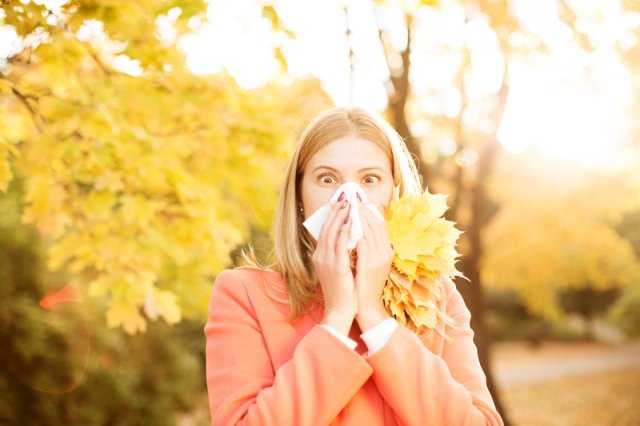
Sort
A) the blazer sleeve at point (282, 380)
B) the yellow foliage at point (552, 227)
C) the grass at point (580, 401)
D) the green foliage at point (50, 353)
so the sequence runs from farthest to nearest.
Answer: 1. the grass at point (580, 401)
2. the yellow foliage at point (552, 227)
3. the green foliage at point (50, 353)
4. the blazer sleeve at point (282, 380)

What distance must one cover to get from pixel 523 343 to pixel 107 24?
19993mm

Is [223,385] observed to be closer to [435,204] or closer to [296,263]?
[296,263]

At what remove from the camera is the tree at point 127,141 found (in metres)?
3.19

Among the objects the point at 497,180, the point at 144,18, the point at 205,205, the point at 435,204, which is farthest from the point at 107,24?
the point at 497,180

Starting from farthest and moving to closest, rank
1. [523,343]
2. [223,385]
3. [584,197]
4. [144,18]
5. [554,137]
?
[523,343] < [584,197] < [554,137] < [144,18] < [223,385]

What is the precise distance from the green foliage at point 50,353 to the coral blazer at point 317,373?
5.79 meters

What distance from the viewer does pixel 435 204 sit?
2.07 meters

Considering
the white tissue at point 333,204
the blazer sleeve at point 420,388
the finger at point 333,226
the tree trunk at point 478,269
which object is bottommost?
the blazer sleeve at point 420,388

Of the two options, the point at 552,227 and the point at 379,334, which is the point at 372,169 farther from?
the point at 552,227

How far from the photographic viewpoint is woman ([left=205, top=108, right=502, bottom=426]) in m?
1.81

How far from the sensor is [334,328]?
1.85 m

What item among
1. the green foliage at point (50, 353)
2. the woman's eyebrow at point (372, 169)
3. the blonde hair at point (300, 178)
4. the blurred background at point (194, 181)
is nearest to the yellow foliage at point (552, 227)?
the blurred background at point (194, 181)

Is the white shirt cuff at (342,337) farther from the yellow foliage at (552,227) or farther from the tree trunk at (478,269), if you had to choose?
the yellow foliage at (552,227)

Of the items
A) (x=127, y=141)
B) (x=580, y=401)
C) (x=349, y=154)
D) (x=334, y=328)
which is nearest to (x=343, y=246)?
(x=334, y=328)
